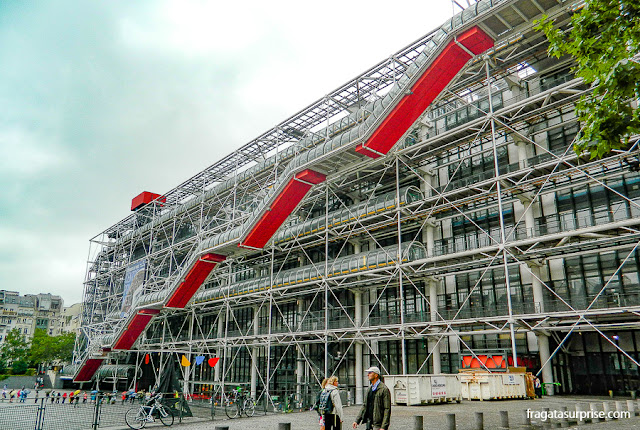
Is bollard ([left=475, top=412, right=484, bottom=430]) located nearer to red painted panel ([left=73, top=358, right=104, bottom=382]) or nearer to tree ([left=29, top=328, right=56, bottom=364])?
red painted panel ([left=73, top=358, right=104, bottom=382])

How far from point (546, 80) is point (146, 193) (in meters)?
37.2

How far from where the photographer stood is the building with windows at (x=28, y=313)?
3706 inches

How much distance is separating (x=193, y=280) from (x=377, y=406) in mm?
25944

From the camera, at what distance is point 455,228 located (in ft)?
73.8

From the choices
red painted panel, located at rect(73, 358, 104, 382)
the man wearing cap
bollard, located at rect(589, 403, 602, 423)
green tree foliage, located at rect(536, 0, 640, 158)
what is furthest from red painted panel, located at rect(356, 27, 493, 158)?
red painted panel, located at rect(73, 358, 104, 382)

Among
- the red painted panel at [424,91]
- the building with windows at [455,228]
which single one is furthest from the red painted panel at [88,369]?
the red painted panel at [424,91]

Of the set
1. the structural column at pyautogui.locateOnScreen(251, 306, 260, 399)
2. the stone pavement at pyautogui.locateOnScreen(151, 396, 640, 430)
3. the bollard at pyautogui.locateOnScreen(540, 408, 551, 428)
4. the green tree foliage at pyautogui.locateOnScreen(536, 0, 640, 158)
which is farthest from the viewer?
the structural column at pyautogui.locateOnScreen(251, 306, 260, 399)

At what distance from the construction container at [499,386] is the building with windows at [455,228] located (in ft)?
5.08

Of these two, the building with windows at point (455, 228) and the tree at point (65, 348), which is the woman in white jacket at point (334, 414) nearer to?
the building with windows at point (455, 228)

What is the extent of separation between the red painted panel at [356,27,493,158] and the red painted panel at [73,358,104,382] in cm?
3011

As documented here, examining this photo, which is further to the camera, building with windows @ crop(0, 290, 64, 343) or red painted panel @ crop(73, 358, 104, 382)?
building with windows @ crop(0, 290, 64, 343)

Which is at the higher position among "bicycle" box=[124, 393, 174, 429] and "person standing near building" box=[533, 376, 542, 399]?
"person standing near building" box=[533, 376, 542, 399]

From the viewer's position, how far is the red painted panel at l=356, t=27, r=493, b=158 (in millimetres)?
18934

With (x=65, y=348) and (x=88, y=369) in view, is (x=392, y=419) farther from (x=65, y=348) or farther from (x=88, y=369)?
(x=65, y=348)
